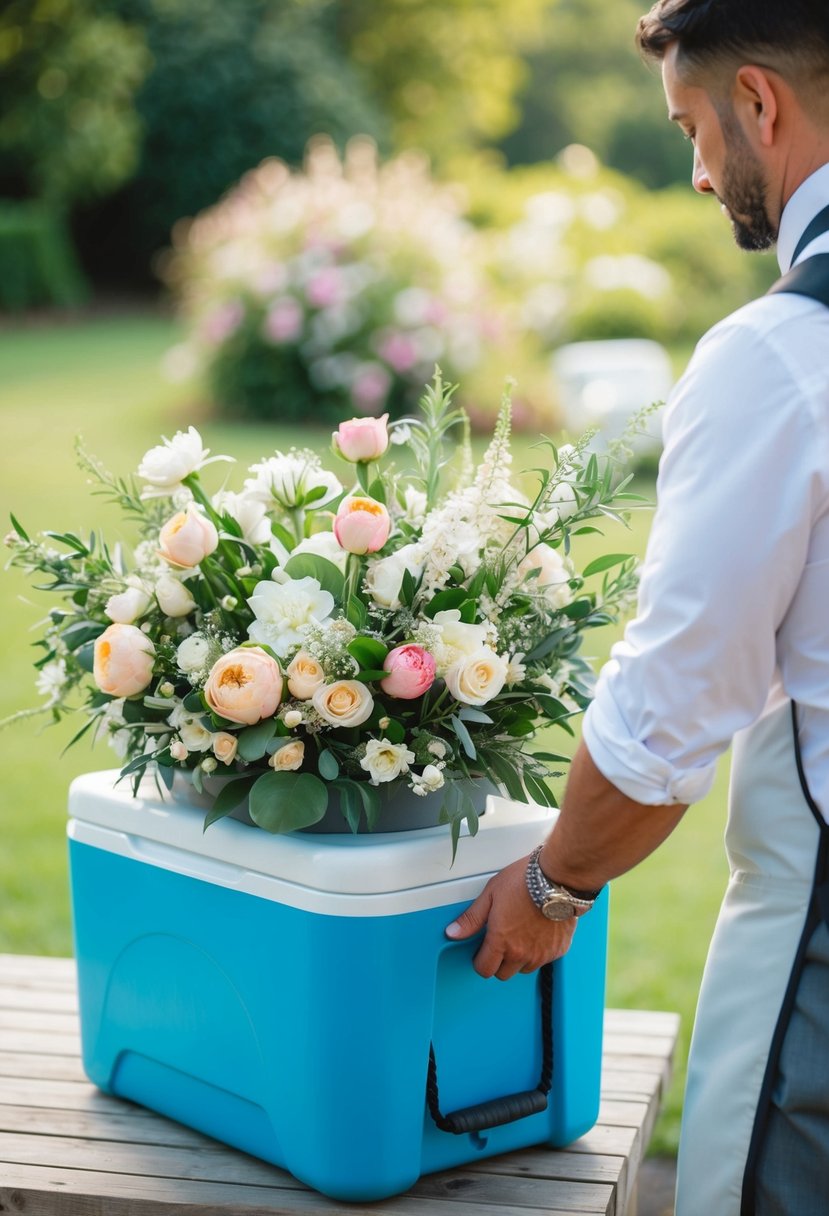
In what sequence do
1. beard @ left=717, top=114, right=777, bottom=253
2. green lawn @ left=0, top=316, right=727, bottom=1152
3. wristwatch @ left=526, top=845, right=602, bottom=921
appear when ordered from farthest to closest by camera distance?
green lawn @ left=0, top=316, right=727, bottom=1152, wristwatch @ left=526, top=845, right=602, bottom=921, beard @ left=717, top=114, right=777, bottom=253

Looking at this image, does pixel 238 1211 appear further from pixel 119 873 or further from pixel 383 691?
pixel 383 691

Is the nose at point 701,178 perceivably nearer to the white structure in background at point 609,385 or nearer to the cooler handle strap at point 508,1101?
the cooler handle strap at point 508,1101

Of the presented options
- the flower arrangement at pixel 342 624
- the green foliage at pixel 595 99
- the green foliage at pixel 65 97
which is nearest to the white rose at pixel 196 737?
the flower arrangement at pixel 342 624

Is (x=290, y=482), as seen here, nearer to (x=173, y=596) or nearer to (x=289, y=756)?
(x=173, y=596)

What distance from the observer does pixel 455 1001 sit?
145 cm

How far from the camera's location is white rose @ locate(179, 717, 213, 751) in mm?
1411

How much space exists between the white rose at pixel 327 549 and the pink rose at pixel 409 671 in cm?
17

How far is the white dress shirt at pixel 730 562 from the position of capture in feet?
3.55

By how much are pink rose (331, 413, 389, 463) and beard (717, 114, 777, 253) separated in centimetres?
43

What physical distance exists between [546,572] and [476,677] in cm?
21

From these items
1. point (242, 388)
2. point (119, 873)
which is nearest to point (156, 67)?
point (242, 388)

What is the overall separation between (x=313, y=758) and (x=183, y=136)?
15.9 m

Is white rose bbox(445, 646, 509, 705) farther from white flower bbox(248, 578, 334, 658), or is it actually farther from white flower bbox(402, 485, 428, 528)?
white flower bbox(402, 485, 428, 528)

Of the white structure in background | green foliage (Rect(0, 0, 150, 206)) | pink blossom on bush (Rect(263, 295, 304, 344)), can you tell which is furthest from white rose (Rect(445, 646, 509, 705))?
green foliage (Rect(0, 0, 150, 206))
